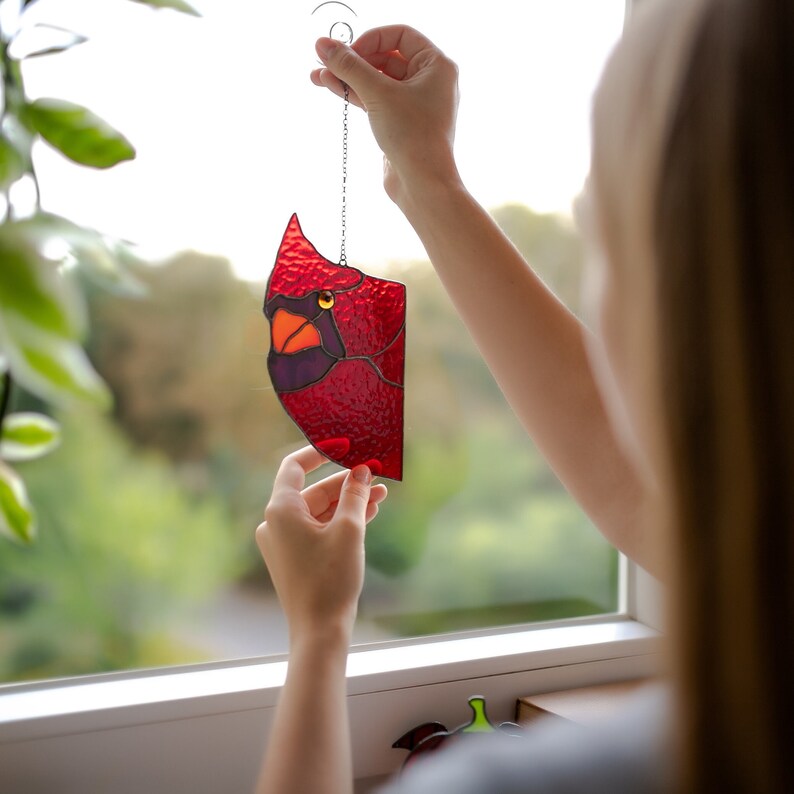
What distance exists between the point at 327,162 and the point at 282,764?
68 cm

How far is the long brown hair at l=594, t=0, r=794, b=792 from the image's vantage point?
0.39 metres

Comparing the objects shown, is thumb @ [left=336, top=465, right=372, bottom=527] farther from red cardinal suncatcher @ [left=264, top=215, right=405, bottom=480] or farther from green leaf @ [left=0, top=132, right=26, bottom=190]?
green leaf @ [left=0, top=132, right=26, bottom=190]

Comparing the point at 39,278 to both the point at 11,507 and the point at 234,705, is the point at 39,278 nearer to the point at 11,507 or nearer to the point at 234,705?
the point at 11,507

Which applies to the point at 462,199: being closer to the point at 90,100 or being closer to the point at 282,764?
the point at 90,100

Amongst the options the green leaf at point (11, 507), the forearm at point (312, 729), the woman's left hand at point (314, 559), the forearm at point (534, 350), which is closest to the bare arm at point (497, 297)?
the forearm at point (534, 350)

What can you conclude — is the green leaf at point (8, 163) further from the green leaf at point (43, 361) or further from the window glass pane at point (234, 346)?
the window glass pane at point (234, 346)

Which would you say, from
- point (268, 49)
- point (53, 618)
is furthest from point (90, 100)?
point (53, 618)

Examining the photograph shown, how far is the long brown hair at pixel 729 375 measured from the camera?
1.29 feet

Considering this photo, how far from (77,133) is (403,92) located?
0.32 m

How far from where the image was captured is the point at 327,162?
0.93 metres

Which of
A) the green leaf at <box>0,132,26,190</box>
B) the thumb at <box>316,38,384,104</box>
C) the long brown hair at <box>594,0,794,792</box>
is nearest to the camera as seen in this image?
the long brown hair at <box>594,0,794,792</box>

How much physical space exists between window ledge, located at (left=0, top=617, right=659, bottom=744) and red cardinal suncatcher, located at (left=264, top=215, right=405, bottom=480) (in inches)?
11.1

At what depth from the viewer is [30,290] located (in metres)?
0.44

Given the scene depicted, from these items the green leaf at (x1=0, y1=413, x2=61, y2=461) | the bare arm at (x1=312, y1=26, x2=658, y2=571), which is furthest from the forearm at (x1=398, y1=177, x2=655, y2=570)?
the green leaf at (x1=0, y1=413, x2=61, y2=461)
